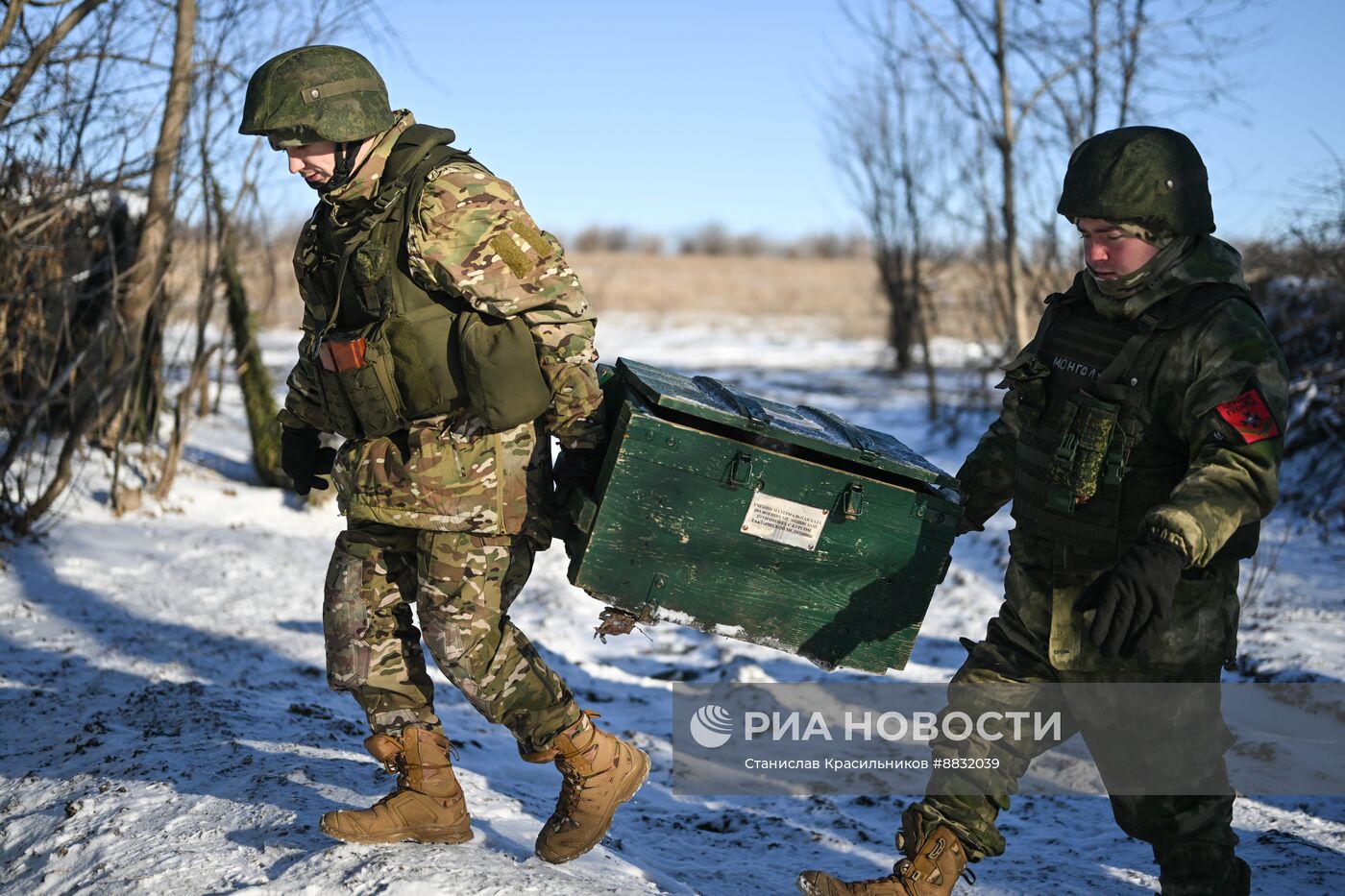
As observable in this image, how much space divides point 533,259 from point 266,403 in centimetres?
582

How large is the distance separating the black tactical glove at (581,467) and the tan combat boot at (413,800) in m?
0.72

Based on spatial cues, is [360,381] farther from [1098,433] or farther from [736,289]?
[736,289]

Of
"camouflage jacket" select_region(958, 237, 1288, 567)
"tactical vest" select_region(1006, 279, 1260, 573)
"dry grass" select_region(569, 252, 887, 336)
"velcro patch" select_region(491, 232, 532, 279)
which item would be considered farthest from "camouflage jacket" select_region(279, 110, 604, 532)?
"dry grass" select_region(569, 252, 887, 336)

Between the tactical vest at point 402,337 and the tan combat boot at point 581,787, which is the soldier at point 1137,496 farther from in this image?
the tactical vest at point 402,337

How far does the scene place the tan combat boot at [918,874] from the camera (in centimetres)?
279

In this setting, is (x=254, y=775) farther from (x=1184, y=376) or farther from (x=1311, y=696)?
(x=1311, y=696)

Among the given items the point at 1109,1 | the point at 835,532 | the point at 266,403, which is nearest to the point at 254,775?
the point at 835,532

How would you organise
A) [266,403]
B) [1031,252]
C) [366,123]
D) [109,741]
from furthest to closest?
1. [1031,252]
2. [266,403]
3. [109,741]
4. [366,123]

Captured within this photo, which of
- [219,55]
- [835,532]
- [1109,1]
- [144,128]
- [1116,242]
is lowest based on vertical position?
[835,532]

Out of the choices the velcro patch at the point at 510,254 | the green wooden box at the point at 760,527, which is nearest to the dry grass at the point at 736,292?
the green wooden box at the point at 760,527

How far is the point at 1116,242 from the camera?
2.73m

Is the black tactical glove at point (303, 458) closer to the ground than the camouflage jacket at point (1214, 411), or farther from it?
closer to the ground

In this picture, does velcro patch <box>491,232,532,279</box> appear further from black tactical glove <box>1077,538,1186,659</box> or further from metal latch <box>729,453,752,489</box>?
black tactical glove <box>1077,538,1186,659</box>

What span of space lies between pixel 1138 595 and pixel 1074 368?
0.64 metres
